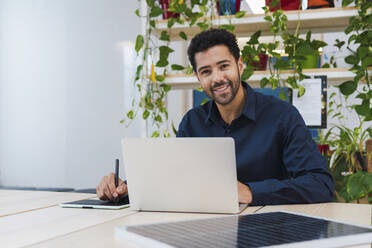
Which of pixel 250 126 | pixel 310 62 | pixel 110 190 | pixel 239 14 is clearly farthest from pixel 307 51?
pixel 110 190

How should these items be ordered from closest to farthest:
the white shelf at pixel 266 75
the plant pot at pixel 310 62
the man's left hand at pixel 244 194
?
1. the man's left hand at pixel 244 194
2. the white shelf at pixel 266 75
3. the plant pot at pixel 310 62

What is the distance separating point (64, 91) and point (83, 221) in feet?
9.24

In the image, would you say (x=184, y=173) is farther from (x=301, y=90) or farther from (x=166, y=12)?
(x=166, y=12)

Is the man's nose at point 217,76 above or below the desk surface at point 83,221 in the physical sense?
above

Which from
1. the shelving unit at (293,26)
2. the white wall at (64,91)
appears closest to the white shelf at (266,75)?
the shelving unit at (293,26)

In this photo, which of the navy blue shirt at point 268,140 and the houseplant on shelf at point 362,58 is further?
the houseplant on shelf at point 362,58

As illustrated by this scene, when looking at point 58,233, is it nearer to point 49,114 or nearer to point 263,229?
point 263,229

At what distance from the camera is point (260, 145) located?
175 centimetres

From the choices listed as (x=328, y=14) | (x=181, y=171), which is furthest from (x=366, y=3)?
(x=181, y=171)

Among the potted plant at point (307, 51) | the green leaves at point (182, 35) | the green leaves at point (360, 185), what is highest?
the green leaves at point (182, 35)

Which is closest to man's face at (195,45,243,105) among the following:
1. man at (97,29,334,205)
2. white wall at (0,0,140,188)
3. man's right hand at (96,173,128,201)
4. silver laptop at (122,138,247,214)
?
man at (97,29,334,205)

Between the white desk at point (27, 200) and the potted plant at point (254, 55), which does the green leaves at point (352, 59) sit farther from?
the white desk at point (27, 200)

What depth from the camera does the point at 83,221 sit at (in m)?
1.08

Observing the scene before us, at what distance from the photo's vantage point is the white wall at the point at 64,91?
372 centimetres
